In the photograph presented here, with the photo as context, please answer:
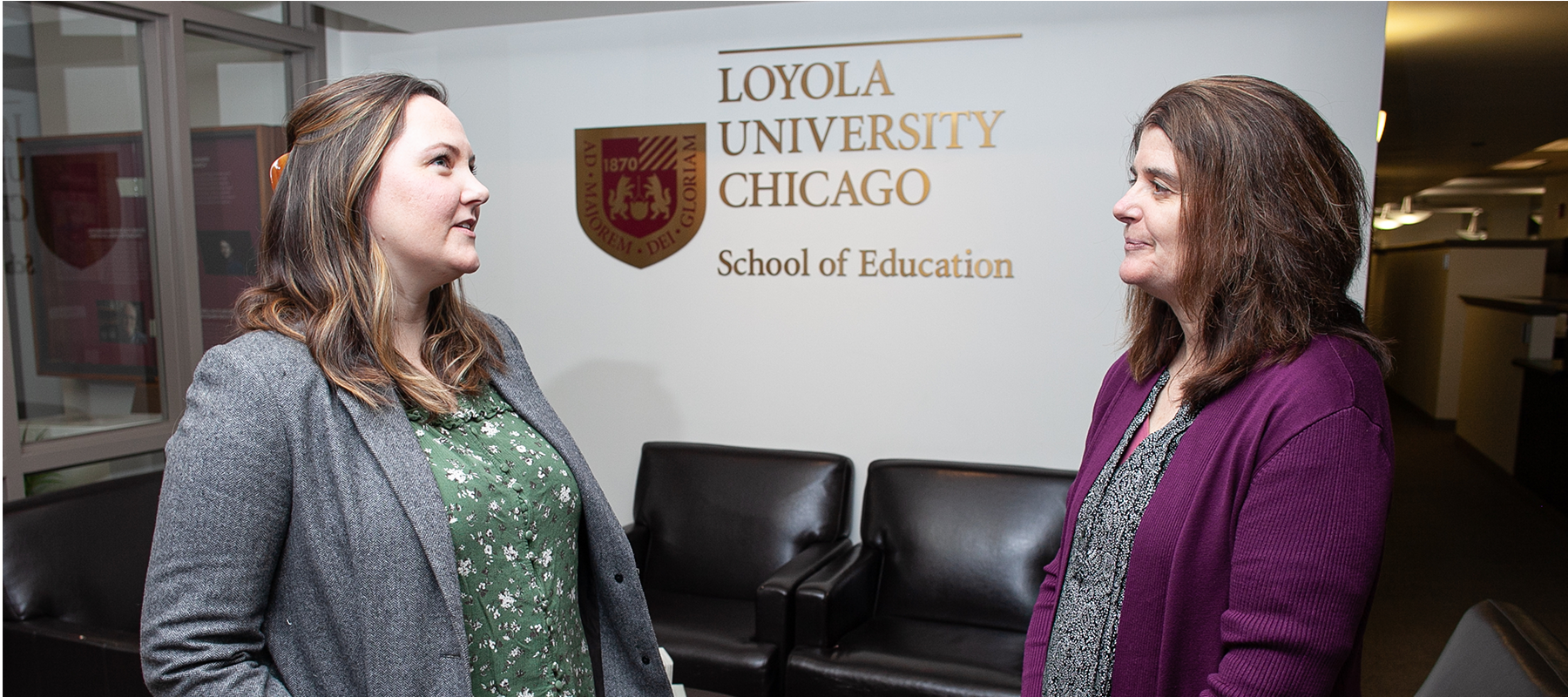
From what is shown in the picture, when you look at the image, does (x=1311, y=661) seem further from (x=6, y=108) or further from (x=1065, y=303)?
(x=6, y=108)

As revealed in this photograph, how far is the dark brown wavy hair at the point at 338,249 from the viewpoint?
50.8 inches

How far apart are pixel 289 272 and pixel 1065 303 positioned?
236cm

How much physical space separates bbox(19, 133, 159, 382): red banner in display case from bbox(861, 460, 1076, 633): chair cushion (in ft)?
8.47

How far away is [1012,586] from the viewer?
295cm

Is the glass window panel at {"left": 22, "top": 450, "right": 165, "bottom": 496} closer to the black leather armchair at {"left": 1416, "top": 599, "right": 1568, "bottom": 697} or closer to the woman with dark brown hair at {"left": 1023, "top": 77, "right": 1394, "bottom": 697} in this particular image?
the woman with dark brown hair at {"left": 1023, "top": 77, "right": 1394, "bottom": 697}

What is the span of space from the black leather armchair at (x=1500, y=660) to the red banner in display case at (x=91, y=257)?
3690 millimetres

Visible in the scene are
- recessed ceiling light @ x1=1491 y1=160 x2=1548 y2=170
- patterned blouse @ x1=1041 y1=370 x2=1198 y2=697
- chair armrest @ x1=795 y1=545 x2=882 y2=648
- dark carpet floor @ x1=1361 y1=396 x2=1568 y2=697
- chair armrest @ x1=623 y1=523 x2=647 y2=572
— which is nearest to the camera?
patterned blouse @ x1=1041 y1=370 x2=1198 y2=697

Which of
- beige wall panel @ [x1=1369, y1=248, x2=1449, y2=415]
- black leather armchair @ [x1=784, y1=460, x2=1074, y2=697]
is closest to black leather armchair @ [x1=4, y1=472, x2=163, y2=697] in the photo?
black leather armchair @ [x1=784, y1=460, x2=1074, y2=697]

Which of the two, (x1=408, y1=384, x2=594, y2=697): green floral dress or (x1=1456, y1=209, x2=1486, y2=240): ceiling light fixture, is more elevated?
(x1=1456, y1=209, x2=1486, y2=240): ceiling light fixture

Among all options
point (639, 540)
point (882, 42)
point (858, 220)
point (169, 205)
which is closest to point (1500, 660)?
point (858, 220)

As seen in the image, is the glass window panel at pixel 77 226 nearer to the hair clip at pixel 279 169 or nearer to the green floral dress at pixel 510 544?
the hair clip at pixel 279 169

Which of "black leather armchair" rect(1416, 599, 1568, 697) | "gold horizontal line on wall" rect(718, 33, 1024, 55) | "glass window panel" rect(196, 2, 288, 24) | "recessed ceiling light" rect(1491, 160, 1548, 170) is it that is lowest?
"black leather armchair" rect(1416, 599, 1568, 697)

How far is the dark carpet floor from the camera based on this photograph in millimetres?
2846

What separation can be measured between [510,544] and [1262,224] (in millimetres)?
1102
